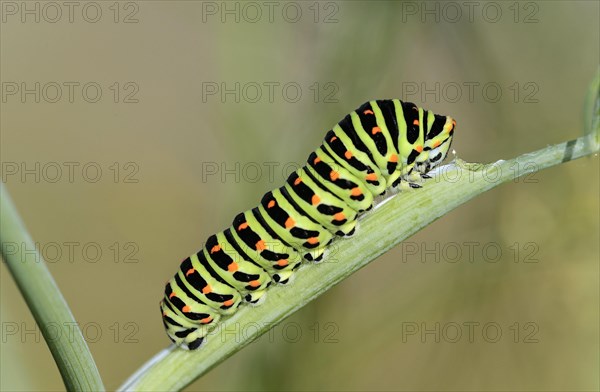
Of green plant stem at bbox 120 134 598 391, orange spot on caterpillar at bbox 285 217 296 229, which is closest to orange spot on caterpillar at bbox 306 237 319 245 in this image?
orange spot on caterpillar at bbox 285 217 296 229

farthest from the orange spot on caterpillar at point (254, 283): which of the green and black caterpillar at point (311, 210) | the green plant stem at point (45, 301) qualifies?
the green plant stem at point (45, 301)

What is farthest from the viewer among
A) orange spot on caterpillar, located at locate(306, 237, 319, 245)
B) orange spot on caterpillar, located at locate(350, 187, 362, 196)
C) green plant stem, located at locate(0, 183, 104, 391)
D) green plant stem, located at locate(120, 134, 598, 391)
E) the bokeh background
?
the bokeh background

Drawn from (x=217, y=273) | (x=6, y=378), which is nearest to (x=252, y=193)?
(x=217, y=273)

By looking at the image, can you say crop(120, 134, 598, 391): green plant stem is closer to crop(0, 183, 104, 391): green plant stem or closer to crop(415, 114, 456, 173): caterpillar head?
crop(0, 183, 104, 391): green plant stem

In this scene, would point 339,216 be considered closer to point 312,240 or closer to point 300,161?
point 312,240

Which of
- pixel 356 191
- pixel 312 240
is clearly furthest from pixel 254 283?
pixel 356 191

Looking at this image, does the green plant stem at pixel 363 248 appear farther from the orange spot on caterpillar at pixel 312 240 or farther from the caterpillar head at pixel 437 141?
the caterpillar head at pixel 437 141

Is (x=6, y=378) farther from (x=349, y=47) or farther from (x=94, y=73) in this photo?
(x=94, y=73)
